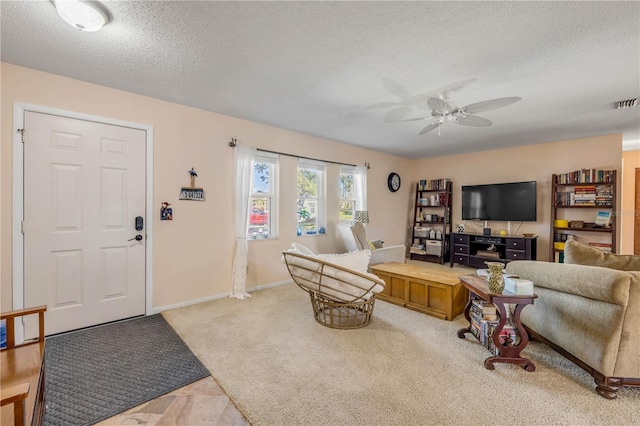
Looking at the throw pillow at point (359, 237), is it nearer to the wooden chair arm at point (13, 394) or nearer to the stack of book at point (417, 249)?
the stack of book at point (417, 249)

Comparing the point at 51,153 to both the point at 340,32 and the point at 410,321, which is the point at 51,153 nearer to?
the point at 340,32

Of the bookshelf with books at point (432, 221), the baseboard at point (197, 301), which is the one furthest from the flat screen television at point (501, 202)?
the baseboard at point (197, 301)

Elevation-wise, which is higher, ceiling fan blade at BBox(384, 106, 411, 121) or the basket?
ceiling fan blade at BBox(384, 106, 411, 121)

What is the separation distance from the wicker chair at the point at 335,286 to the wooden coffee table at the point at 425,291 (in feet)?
2.43

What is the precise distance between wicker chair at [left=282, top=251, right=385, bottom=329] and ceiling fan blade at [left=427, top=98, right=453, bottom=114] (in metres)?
1.71

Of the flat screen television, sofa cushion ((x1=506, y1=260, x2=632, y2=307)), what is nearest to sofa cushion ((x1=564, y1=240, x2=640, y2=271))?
sofa cushion ((x1=506, y1=260, x2=632, y2=307))

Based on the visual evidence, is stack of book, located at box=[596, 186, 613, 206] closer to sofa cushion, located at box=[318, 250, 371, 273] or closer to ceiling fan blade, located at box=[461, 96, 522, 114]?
ceiling fan blade, located at box=[461, 96, 522, 114]

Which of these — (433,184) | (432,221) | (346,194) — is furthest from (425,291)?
(433,184)

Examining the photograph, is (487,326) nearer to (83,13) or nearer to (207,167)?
(207,167)

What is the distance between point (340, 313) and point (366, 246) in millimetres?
1732

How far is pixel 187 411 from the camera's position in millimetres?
1660

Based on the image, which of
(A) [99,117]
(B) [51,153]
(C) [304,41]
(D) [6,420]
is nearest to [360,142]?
(C) [304,41]

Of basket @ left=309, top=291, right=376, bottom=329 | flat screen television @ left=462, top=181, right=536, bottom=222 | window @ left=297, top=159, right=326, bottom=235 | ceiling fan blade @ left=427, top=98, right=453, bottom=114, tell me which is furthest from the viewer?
flat screen television @ left=462, top=181, right=536, bottom=222

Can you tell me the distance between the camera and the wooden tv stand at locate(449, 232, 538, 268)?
492 centimetres
